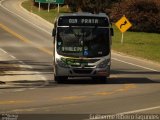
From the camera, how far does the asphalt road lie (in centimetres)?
1705

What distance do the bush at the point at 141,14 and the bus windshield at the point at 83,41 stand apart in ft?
120

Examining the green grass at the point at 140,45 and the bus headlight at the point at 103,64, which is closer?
the bus headlight at the point at 103,64

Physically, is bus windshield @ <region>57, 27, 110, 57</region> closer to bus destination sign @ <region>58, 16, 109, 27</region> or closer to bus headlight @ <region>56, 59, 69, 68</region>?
bus destination sign @ <region>58, 16, 109, 27</region>

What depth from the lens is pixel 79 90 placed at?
2319 cm

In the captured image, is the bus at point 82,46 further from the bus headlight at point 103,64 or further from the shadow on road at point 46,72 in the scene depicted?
the shadow on road at point 46,72

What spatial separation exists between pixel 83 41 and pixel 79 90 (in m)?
3.82

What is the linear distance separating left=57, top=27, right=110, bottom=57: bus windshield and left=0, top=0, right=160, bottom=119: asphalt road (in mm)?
1439

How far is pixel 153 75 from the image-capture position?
31.8 m

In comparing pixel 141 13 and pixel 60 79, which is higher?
pixel 60 79

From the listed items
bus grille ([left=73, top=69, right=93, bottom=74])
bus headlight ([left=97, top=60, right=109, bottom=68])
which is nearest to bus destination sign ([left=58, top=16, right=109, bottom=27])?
bus headlight ([left=97, top=60, right=109, bottom=68])

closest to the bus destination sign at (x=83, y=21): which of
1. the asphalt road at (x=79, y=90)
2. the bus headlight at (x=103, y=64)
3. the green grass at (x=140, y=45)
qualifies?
the bus headlight at (x=103, y=64)

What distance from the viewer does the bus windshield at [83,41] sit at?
26203 millimetres

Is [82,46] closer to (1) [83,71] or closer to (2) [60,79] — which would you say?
(1) [83,71]

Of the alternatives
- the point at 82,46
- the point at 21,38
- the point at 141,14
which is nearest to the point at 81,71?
the point at 82,46
